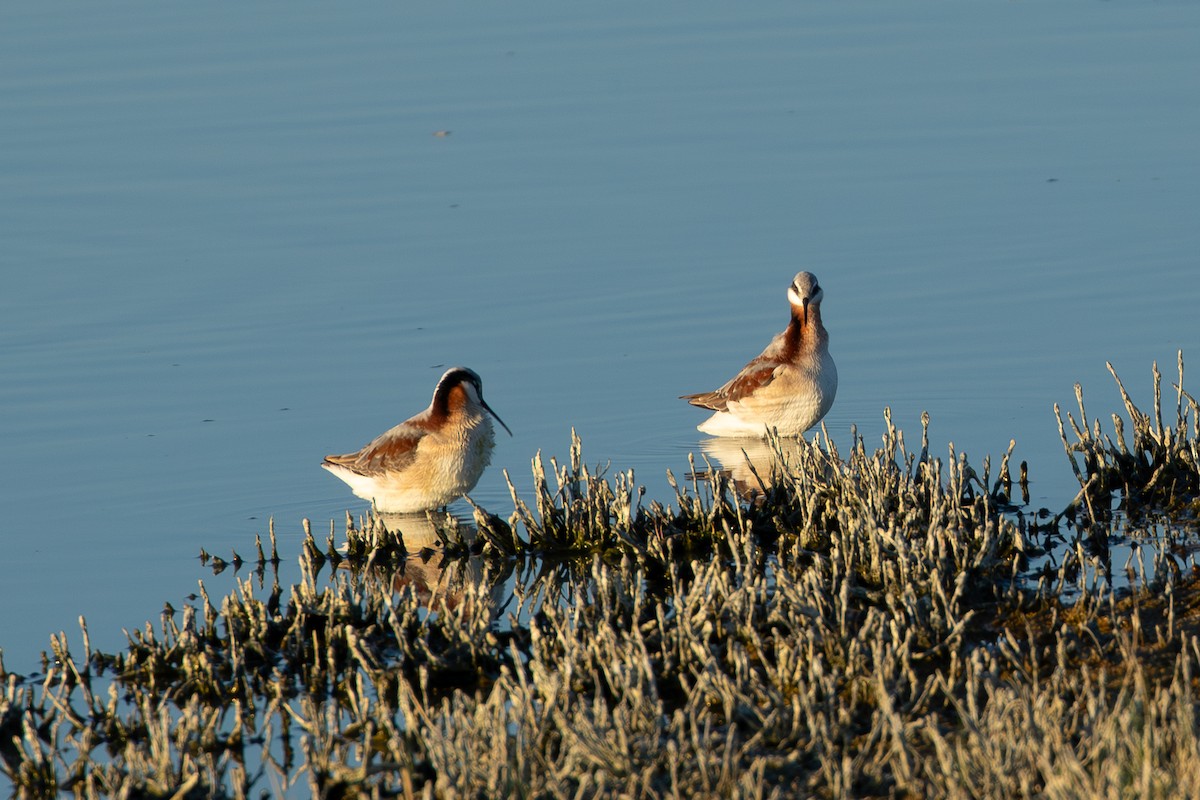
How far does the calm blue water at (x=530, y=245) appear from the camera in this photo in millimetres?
11836

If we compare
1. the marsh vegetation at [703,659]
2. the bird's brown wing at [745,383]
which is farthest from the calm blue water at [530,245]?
the marsh vegetation at [703,659]

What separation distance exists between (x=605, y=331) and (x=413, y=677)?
22.3ft

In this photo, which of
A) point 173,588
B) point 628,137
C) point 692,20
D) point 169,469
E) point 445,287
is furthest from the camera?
point 692,20

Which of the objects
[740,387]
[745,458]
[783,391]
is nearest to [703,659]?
[745,458]

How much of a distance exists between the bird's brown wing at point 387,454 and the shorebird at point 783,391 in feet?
7.72

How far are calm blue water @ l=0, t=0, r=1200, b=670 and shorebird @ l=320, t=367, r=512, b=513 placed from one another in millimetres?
325

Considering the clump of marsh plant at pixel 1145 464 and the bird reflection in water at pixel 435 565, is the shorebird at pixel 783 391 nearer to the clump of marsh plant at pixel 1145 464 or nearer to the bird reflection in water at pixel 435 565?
the bird reflection in water at pixel 435 565

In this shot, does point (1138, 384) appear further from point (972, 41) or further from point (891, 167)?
point (972, 41)

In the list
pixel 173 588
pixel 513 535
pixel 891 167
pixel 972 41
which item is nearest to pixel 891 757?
pixel 513 535

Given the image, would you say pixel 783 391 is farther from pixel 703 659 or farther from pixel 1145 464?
pixel 703 659

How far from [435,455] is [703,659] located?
423cm

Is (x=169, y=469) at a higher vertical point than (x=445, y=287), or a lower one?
lower

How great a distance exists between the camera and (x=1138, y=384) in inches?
483

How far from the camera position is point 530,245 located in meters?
16.0
